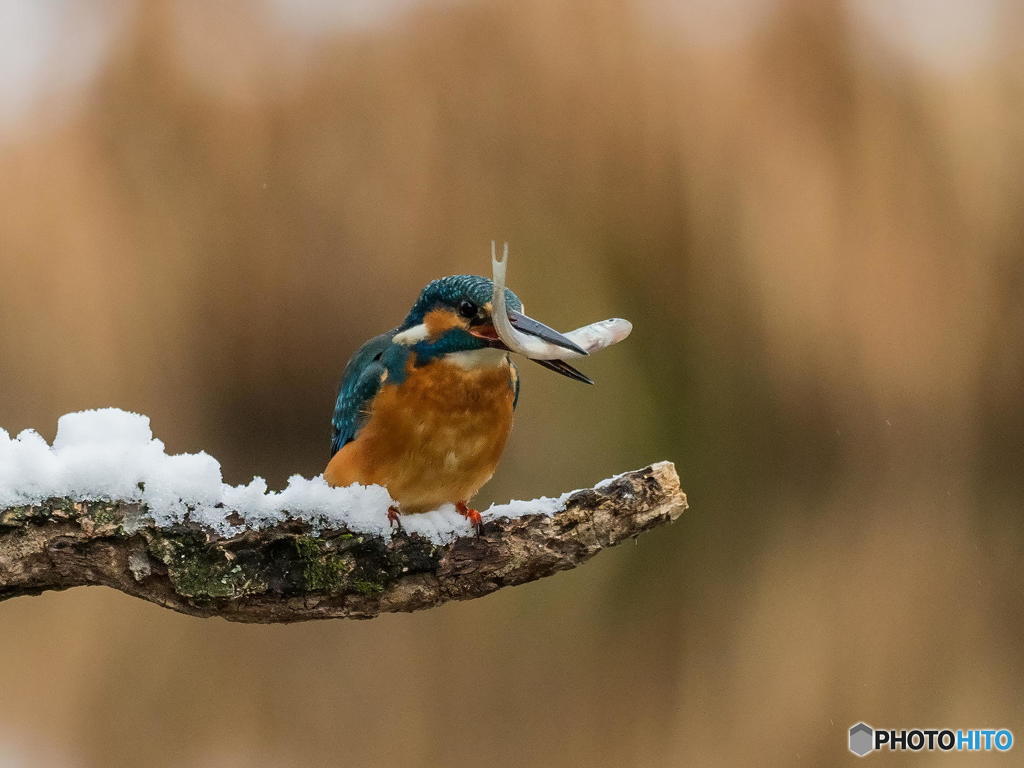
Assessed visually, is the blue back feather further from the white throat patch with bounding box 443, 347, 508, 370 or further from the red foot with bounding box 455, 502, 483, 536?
the red foot with bounding box 455, 502, 483, 536

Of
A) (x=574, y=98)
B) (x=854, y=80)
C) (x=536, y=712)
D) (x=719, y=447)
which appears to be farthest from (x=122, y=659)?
(x=854, y=80)

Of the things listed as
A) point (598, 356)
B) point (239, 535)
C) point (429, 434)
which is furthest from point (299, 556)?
point (598, 356)

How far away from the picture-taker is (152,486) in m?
1.51

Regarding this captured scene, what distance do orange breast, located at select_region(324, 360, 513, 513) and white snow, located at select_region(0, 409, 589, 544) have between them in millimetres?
293

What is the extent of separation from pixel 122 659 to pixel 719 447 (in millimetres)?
4082

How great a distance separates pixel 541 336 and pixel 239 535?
0.55 m

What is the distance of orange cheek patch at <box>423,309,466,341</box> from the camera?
1891 mm

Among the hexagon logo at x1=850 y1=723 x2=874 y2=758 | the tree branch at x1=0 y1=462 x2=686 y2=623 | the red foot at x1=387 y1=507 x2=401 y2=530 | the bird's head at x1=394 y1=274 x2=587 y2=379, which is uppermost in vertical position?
the bird's head at x1=394 y1=274 x2=587 y2=379

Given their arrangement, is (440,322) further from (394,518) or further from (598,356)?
(598,356)

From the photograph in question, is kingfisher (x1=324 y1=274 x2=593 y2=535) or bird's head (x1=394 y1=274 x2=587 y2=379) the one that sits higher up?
bird's head (x1=394 y1=274 x2=587 y2=379)
